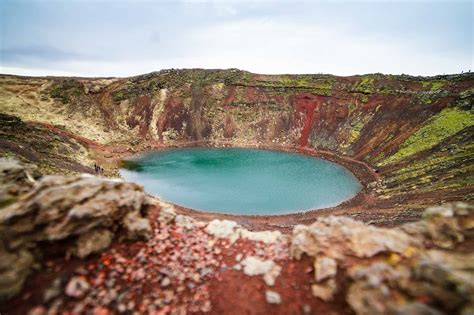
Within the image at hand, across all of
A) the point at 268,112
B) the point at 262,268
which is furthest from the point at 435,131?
the point at 262,268

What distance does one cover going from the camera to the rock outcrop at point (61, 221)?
29.2ft

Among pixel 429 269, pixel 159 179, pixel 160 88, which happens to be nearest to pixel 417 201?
pixel 429 269

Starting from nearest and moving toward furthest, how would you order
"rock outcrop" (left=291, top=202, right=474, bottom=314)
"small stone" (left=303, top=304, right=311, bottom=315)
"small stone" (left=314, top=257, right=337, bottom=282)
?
"rock outcrop" (left=291, top=202, right=474, bottom=314) < "small stone" (left=303, top=304, right=311, bottom=315) < "small stone" (left=314, top=257, right=337, bottom=282)

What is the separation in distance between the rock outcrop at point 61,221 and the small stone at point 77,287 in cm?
82

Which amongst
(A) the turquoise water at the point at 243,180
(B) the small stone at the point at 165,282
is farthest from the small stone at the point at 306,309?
(A) the turquoise water at the point at 243,180

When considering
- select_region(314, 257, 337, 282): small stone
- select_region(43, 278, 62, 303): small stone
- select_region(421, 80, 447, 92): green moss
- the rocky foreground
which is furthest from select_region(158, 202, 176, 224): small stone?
select_region(421, 80, 447, 92): green moss

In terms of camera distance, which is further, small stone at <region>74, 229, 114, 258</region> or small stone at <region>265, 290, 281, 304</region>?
small stone at <region>74, 229, 114, 258</region>

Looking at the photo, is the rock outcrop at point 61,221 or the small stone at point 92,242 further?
the small stone at point 92,242

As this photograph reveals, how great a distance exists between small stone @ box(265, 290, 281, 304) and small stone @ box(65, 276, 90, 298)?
17.8ft

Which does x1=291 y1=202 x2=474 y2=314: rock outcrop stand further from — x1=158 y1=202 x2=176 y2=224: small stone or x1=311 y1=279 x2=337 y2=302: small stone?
x1=158 y1=202 x2=176 y2=224: small stone

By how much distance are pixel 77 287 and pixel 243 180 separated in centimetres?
3138

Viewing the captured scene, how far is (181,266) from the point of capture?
10.5 metres

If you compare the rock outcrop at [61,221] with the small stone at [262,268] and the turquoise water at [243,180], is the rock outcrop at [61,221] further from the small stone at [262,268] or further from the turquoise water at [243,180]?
the turquoise water at [243,180]

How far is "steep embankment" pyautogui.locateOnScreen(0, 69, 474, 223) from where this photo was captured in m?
41.8
